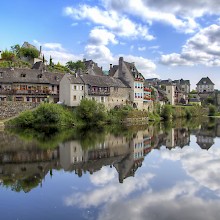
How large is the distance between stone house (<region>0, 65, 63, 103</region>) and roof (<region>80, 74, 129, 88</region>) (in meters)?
7.25

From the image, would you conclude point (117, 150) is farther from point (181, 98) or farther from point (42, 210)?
point (181, 98)

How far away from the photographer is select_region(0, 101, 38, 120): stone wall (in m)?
63.4

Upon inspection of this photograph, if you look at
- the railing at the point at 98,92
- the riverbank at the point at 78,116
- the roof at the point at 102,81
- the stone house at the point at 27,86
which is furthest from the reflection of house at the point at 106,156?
the roof at the point at 102,81

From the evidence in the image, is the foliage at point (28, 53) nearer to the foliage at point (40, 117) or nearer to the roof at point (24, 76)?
the roof at point (24, 76)

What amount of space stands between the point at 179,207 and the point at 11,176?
43.7 feet

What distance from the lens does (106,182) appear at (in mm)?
23375

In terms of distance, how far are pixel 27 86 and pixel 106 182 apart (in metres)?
51.8

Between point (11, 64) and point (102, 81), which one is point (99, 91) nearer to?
point (102, 81)

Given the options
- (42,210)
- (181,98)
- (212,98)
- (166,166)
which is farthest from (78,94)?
(212,98)

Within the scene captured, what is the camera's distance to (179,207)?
18000 millimetres

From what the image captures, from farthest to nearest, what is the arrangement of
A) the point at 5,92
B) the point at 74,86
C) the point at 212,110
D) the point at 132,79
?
the point at 212,110 < the point at 132,79 < the point at 74,86 < the point at 5,92

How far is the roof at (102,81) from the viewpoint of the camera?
7578cm

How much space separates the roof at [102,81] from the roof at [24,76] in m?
7.26

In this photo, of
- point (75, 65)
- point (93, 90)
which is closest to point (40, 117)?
point (93, 90)
